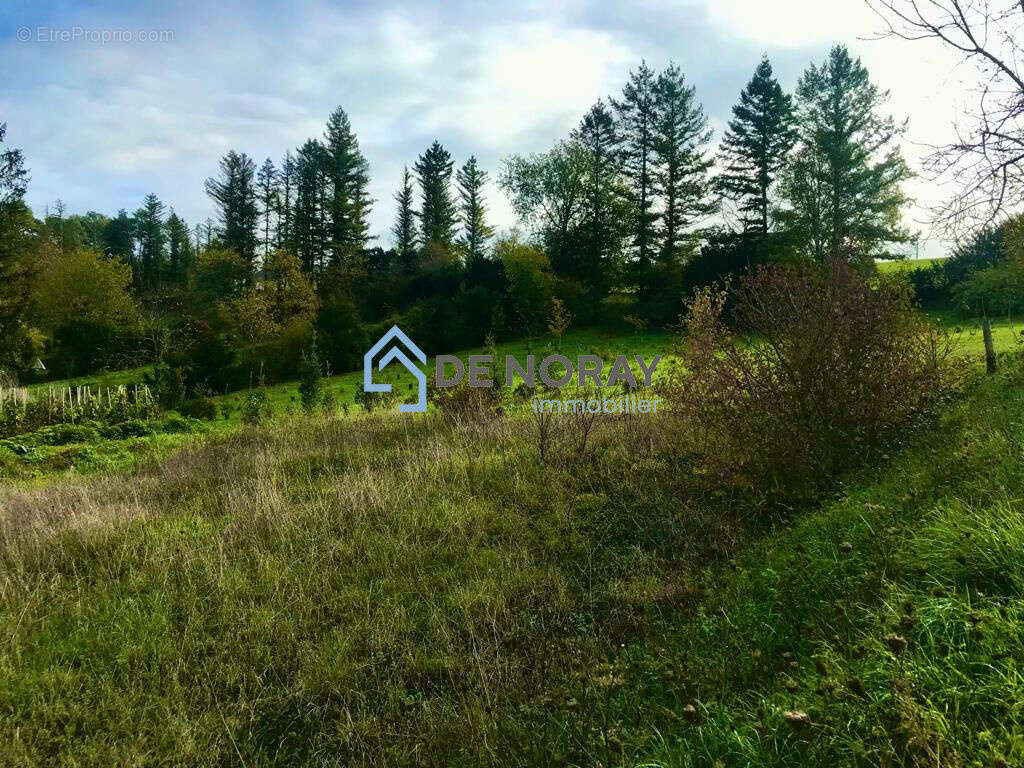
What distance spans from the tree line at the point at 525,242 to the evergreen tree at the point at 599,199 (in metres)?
0.08

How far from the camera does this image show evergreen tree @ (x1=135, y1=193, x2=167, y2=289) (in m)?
45.5

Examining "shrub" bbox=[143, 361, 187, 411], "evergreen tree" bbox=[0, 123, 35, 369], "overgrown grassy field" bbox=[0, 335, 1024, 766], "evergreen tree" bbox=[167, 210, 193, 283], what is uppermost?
"evergreen tree" bbox=[167, 210, 193, 283]

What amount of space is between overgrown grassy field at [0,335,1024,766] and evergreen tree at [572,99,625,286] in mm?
25073

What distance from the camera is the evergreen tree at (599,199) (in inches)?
1196

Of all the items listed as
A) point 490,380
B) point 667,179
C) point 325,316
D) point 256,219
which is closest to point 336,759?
point 490,380

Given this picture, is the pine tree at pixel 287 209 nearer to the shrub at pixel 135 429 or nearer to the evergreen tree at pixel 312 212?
the evergreen tree at pixel 312 212

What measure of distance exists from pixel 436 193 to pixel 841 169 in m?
26.6

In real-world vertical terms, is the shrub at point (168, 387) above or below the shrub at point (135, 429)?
above

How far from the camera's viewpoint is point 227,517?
5742mm

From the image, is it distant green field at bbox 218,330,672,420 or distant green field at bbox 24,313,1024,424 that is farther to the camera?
distant green field at bbox 218,330,672,420

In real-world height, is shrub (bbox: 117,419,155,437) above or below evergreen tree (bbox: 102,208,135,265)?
below

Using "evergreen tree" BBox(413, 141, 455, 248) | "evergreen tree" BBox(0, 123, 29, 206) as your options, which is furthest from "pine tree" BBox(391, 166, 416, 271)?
"evergreen tree" BBox(0, 123, 29, 206)

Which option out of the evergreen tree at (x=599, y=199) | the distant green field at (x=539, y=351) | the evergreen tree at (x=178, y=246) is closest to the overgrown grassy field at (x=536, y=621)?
the distant green field at (x=539, y=351)

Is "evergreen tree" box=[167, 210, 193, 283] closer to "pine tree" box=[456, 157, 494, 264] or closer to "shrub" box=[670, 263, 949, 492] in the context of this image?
"pine tree" box=[456, 157, 494, 264]
